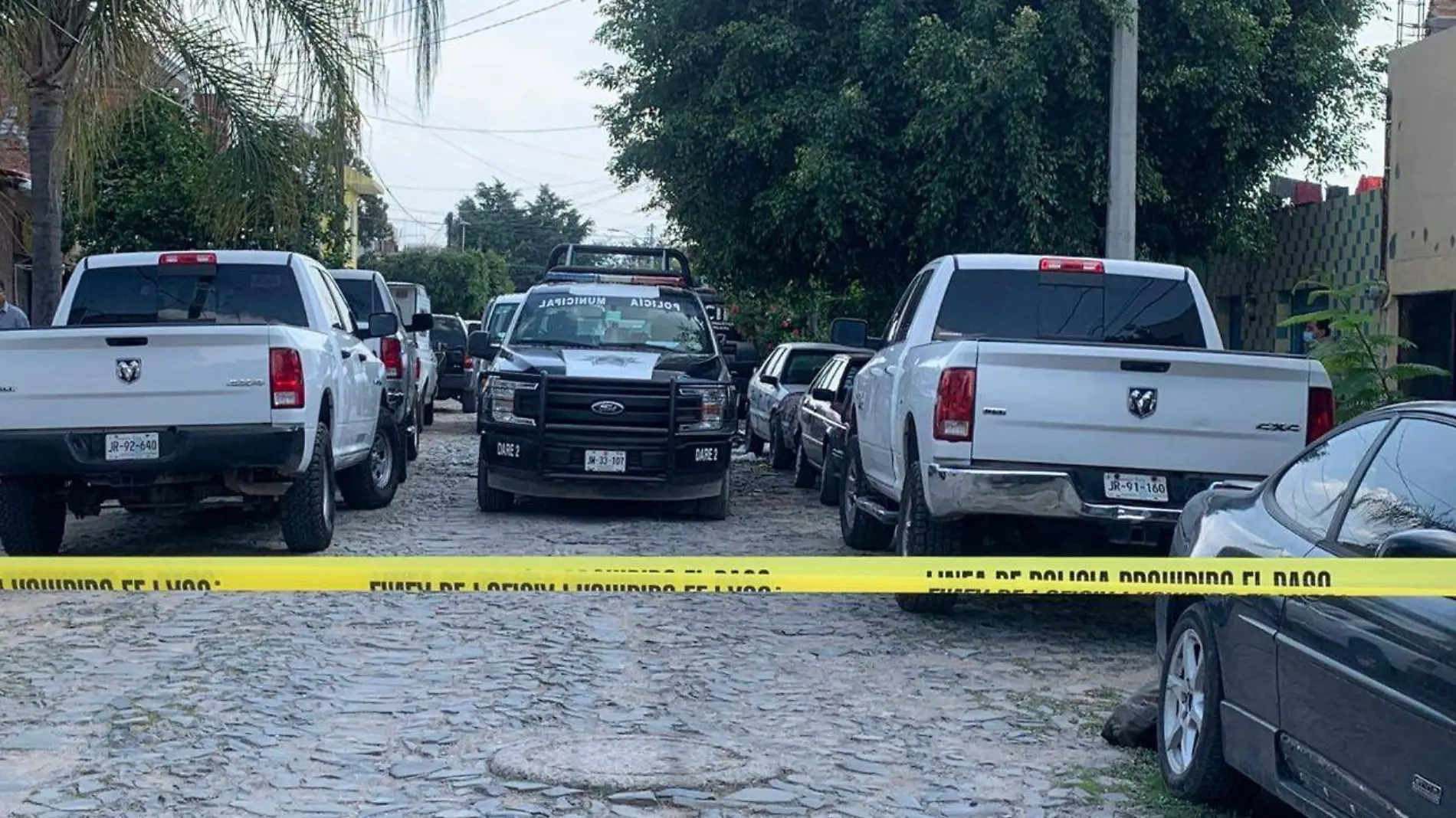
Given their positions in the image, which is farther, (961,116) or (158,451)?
(961,116)

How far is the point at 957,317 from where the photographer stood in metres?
10.8

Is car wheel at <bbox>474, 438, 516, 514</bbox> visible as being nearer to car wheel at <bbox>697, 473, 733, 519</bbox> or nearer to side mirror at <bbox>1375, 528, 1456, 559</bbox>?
car wheel at <bbox>697, 473, 733, 519</bbox>

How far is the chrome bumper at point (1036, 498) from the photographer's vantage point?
8797mm

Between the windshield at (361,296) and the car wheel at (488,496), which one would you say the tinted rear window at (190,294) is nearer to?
the car wheel at (488,496)

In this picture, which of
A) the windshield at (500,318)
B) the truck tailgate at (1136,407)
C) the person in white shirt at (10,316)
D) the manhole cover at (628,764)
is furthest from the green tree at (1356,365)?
the windshield at (500,318)

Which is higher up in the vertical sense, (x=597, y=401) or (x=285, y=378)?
(x=285, y=378)

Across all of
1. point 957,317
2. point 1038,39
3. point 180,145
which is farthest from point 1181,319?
point 180,145

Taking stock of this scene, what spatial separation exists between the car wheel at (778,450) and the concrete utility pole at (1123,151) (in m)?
5.40

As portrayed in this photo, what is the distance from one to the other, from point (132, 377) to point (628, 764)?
17.7 ft

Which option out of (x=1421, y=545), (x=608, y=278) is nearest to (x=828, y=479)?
(x=608, y=278)

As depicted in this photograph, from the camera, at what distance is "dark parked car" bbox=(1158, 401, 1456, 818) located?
4418 millimetres

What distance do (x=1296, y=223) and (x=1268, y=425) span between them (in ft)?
42.0

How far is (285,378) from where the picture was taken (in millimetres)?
10695

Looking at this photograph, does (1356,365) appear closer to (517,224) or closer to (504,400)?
(504,400)
